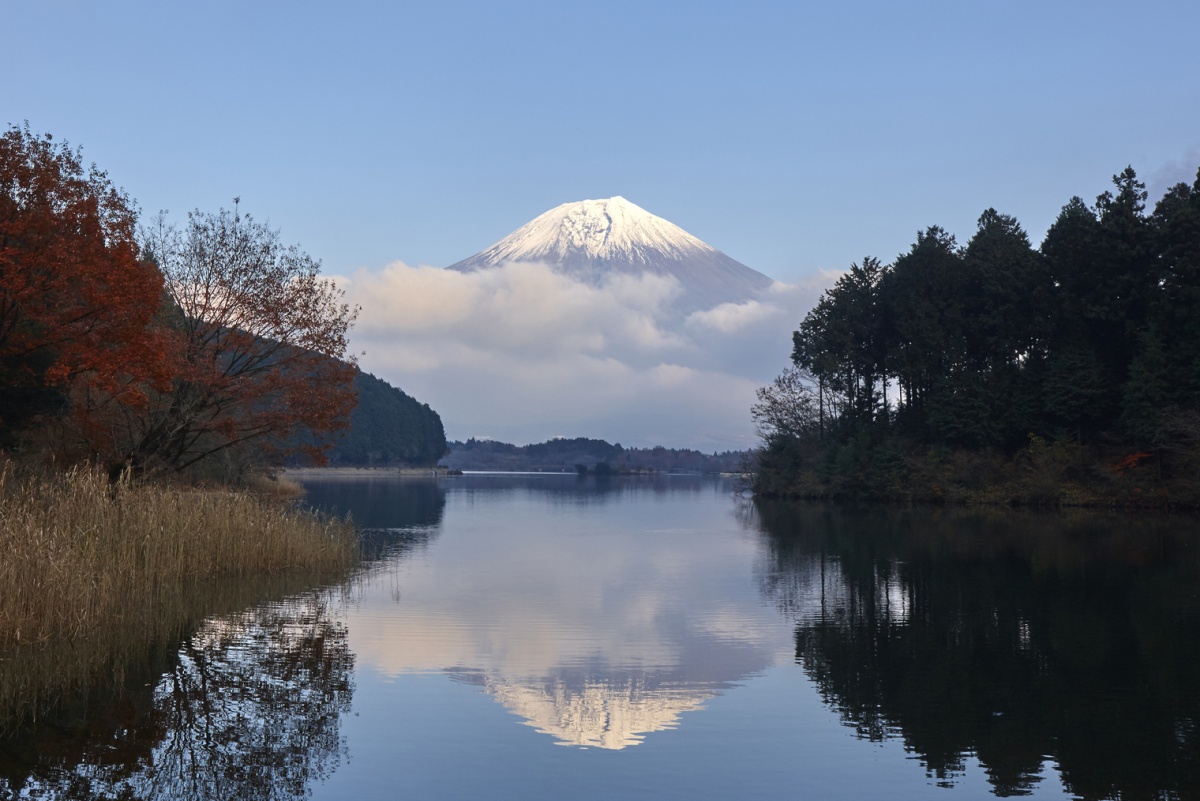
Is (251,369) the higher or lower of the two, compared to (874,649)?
higher

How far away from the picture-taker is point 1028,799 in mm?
8477

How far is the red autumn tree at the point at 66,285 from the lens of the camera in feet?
63.4

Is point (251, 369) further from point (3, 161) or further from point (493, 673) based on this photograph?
point (493, 673)

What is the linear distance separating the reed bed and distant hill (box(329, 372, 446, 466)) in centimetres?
13429

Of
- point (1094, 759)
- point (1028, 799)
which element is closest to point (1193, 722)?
point (1094, 759)

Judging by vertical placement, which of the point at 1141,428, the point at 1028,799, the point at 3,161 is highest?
the point at 3,161

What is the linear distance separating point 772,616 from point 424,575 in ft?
30.2

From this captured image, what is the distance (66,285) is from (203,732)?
1218cm

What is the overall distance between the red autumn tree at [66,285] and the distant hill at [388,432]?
135424 millimetres

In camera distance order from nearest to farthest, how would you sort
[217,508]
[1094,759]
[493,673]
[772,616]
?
[1094,759]
[493,673]
[772,616]
[217,508]

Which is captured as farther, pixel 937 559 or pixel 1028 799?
pixel 937 559

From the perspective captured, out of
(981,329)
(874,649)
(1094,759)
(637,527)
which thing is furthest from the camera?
(981,329)

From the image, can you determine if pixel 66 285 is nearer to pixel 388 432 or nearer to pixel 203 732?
pixel 203 732

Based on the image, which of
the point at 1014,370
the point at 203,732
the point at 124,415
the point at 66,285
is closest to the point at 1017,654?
the point at 203,732
